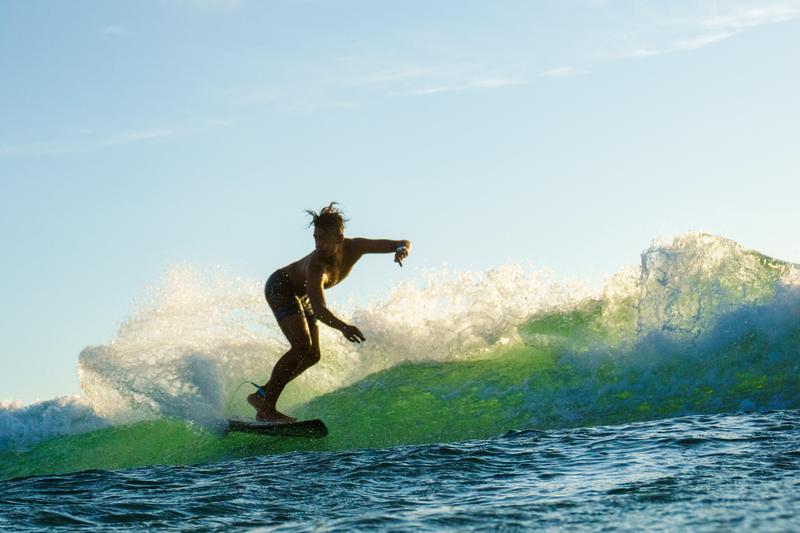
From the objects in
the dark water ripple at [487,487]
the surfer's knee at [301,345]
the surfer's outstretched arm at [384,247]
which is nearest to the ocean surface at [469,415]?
the dark water ripple at [487,487]

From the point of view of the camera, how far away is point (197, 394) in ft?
33.1

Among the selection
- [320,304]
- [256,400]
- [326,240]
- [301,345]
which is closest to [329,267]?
[326,240]

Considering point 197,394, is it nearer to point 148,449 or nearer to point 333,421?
point 148,449

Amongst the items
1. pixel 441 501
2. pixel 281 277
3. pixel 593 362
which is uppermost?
pixel 281 277

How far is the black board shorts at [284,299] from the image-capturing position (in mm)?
8547

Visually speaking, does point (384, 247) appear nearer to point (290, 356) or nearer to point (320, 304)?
point (320, 304)

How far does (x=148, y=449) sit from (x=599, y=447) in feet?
18.2

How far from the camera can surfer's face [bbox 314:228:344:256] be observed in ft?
26.4

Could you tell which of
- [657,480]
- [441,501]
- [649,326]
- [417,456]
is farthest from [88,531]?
[649,326]

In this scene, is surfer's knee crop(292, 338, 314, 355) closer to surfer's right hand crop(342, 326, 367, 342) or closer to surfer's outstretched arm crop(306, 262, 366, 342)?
surfer's outstretched arm crop(306, 262, 366, 342)

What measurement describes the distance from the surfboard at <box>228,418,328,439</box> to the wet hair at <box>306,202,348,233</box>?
70.4 inches

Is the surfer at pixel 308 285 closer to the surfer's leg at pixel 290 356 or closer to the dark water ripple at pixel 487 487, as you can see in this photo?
the surfer's leg at pixel 290 356

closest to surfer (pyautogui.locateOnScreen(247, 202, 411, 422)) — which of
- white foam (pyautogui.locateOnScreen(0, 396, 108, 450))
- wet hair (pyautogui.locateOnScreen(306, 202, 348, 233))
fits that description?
wet hair (pyautogui.locateOnScreen(306, 202, 348, 233))

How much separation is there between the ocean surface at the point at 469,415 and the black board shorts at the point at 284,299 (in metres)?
1.18
